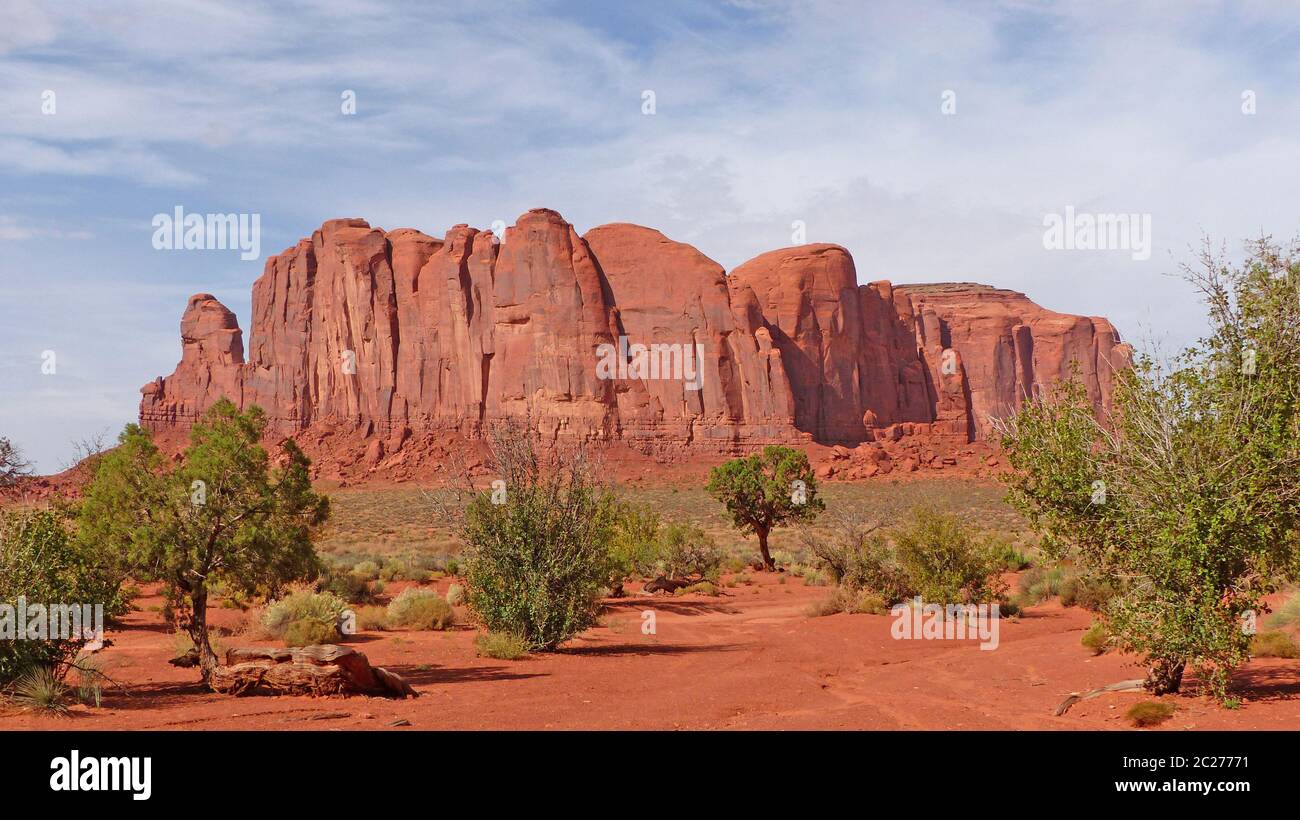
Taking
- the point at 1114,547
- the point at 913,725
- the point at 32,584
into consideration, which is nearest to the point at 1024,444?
the point at 1114,547

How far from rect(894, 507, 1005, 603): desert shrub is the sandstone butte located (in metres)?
69.0

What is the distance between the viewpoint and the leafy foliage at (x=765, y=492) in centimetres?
3725

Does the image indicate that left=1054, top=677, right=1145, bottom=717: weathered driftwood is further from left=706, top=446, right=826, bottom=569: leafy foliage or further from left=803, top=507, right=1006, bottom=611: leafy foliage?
Result: left=706, top=446, right=826, bottom=569: leafy foliage

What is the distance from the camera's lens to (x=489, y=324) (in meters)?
100

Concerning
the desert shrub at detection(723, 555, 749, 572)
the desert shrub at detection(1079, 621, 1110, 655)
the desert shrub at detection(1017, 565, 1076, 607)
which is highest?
the desert shrub at detection(1079, 621, 1110, 655)

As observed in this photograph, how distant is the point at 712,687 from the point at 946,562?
37.3 ft

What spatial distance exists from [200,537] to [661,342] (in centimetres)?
8708

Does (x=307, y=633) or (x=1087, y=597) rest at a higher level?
(x=307, y=633)

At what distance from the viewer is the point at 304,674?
1154 cm

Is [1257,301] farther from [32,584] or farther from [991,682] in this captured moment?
[32,584]

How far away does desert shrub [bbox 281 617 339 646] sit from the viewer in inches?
680

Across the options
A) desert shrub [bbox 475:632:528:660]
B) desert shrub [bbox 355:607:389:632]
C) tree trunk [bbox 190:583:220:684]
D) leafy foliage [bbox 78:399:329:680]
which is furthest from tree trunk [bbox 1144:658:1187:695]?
desert shrub [bbox 355:607:389:632]

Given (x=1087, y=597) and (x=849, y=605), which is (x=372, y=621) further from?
(x=1087, y=597)

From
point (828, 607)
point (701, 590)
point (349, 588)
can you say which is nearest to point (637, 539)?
point (701, 590)
